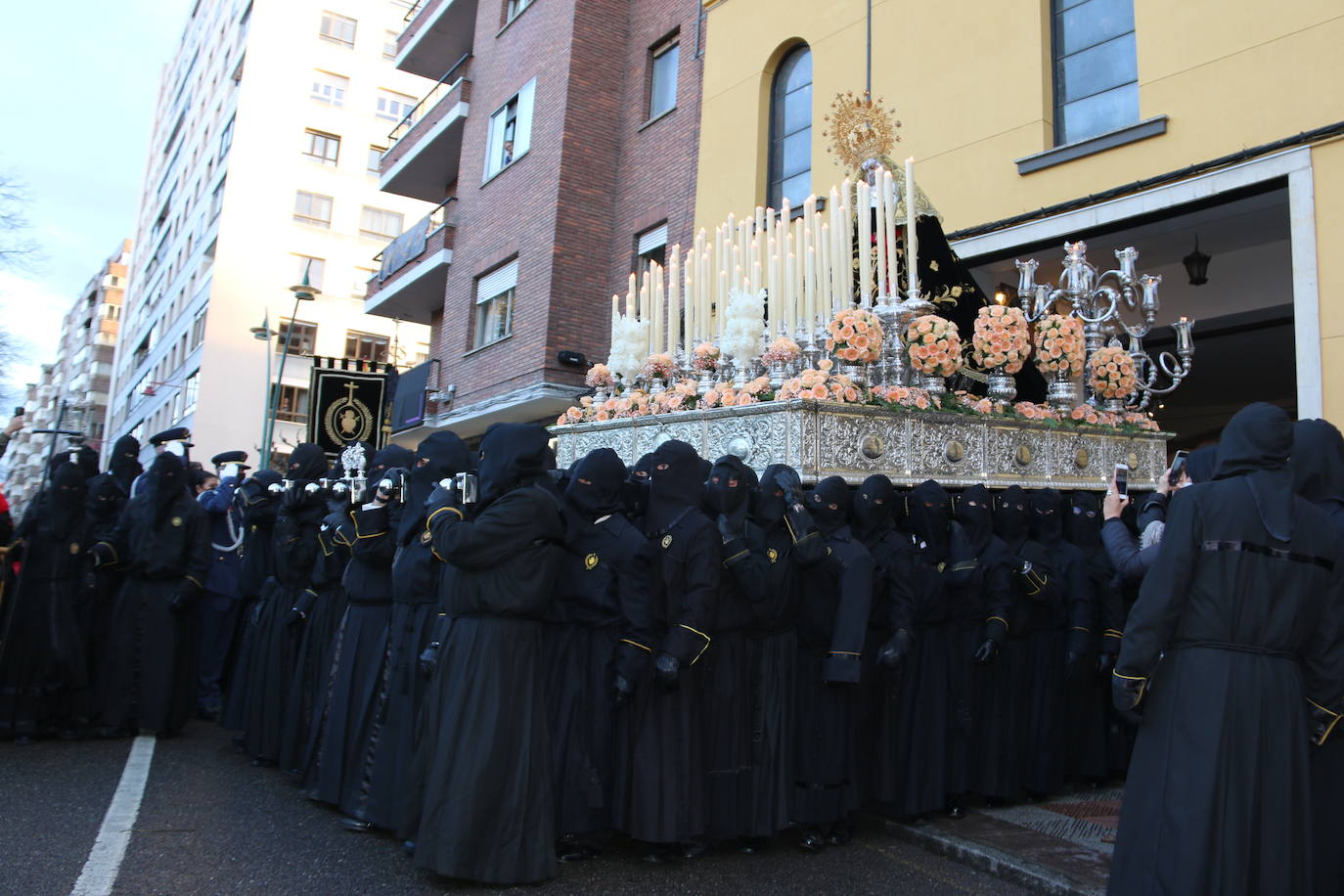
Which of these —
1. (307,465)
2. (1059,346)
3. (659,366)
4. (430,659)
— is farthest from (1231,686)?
(307,465)

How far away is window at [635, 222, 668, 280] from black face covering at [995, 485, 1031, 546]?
31.4 feet

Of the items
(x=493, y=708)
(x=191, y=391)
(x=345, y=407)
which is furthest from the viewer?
(x=191, y=391)

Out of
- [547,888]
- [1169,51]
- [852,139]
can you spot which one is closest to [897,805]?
[547,888]

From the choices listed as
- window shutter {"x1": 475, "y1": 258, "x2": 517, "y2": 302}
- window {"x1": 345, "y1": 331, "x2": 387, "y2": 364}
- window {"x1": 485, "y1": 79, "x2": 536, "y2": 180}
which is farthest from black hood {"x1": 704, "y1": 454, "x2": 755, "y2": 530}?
window {"x1": 345, "y1": 331, "x2": 387, "y2": 364}

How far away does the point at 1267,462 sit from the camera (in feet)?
12.4

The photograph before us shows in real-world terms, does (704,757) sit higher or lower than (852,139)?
lower

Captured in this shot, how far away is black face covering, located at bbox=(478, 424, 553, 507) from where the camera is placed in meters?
4.71

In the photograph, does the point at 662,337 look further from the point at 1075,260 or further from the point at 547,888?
the point at 547,888

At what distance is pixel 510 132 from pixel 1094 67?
1110 centimetres

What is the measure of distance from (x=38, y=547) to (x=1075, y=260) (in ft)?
27.4

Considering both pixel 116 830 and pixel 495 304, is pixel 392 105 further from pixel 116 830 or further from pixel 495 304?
pixel 116 830

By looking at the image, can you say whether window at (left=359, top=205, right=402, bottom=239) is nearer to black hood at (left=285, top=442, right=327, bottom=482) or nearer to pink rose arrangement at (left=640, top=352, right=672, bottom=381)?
pink rose arrangement at (left=640, top=352, right=672, bottom=381)

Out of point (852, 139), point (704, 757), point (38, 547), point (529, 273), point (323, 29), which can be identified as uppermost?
point (323, 29)

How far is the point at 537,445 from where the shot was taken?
4.79 metres
